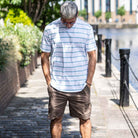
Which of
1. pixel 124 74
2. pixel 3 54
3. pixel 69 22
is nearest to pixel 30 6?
pixel 3 54

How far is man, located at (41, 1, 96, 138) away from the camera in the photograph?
3.14m

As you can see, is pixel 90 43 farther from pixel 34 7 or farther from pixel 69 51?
pixel 34 7

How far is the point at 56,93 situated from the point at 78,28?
2.38 ft

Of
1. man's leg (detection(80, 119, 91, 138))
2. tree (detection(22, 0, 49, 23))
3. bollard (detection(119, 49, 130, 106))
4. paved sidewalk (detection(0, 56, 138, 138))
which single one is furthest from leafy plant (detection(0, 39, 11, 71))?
tree (detection(22, 0, 49, 23))

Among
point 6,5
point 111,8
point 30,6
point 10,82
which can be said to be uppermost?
point 6,5

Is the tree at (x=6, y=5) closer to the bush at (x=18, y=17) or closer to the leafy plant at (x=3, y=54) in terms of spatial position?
the bush at (x=18, y=17)

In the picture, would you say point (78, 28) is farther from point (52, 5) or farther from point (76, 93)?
point (52, 5)

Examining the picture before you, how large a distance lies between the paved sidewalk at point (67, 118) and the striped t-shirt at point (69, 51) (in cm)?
134

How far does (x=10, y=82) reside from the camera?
6582 mm

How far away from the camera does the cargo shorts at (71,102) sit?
10.8 feet

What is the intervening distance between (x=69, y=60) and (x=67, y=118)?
2203 mm

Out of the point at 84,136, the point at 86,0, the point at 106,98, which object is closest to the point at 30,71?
the point at 106,98

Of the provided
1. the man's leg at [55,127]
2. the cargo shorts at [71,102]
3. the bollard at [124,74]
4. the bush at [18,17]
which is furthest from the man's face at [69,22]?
the bush at [18,17]

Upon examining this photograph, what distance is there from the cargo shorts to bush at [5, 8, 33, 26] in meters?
10.2
